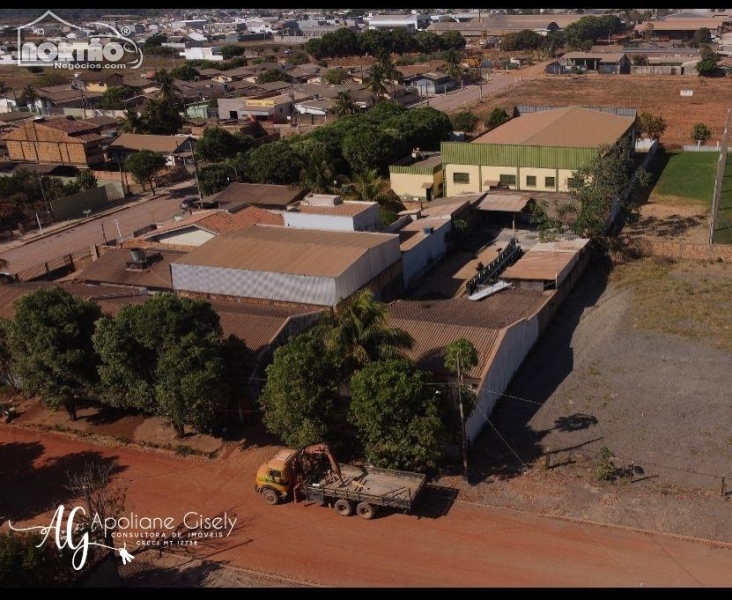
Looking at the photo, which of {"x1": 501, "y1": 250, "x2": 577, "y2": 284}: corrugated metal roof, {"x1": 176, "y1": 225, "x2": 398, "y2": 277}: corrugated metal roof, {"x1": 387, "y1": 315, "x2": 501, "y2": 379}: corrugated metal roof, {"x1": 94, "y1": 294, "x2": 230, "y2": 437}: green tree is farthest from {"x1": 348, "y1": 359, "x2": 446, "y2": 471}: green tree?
{"x1": 501, "y1": 250, "x2": 577, "y2": 284}: corrugated metal roof

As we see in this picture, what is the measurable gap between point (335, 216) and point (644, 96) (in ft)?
227

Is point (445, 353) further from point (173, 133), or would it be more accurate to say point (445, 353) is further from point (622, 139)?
point (173, 133)

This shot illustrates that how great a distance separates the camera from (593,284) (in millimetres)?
37594

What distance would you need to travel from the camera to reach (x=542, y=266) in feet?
117

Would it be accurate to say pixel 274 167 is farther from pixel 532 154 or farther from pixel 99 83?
pixel 99 83

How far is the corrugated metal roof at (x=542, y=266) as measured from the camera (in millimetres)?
34250

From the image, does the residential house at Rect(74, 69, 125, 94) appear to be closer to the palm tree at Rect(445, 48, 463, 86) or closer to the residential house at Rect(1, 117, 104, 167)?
the residential house at Rect(1, 117, 104, 167)

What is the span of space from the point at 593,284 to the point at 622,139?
17391 millimetres

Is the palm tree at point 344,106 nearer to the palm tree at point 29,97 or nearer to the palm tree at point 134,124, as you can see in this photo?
the palm tree at point 134,124

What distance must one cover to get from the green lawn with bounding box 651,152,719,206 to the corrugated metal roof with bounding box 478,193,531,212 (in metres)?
10.9

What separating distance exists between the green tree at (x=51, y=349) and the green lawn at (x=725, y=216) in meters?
33.7
